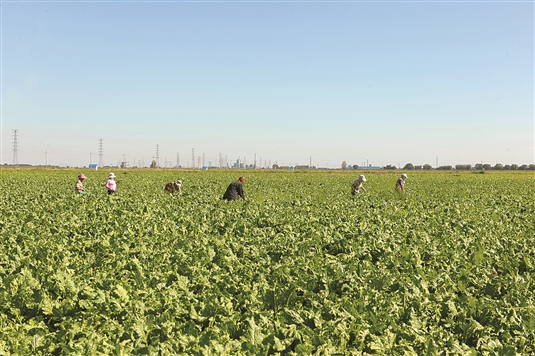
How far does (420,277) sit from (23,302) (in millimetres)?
6142

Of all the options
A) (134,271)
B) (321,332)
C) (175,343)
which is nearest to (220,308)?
(175,343)

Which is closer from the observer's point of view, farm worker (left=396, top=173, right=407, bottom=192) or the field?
the field

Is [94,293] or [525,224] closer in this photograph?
[94,293]

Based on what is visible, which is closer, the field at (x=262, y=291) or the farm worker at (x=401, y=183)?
the field at (x=262, y=291)

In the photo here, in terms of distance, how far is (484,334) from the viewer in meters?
4.68

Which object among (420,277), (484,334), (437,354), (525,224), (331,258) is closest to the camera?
(437,354)

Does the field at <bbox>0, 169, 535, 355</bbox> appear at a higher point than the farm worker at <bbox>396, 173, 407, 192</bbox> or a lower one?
lower

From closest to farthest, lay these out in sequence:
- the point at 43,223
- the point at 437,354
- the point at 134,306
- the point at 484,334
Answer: the point at 437,354, the point at 484,334, the point at 134,306, the point at 43,223

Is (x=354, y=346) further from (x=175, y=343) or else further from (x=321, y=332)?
(x=175, y=343)

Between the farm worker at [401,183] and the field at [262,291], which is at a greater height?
the farm worker at [401,183]

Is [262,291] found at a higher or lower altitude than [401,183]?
lower

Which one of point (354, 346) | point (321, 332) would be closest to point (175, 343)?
point (321, 332)

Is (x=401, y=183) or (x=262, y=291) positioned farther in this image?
(x=401, y=183)

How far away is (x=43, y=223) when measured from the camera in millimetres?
11102
